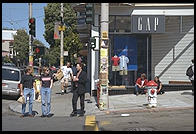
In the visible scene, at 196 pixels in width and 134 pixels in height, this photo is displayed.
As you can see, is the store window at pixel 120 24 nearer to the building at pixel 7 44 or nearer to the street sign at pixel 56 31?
the street sign at pixel 56 31

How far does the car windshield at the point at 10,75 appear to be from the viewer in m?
16.7

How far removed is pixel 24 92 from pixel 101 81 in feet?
9.41

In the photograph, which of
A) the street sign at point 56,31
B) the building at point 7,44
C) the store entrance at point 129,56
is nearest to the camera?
the store entrance at point 129,56

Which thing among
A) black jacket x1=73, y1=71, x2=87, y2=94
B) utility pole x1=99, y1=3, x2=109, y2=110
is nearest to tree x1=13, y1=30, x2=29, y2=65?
utility pole x1=99, y1=3, x2=109, y2=110

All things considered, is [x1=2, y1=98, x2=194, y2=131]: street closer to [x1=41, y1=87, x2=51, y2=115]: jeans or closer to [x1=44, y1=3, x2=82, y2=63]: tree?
[x1=41, y1=87, x2=51, y2=115]: jeans

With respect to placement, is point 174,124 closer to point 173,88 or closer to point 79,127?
point 79,127

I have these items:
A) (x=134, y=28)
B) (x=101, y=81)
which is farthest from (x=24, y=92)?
(x=134, y=28)

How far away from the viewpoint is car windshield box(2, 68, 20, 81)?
1669cm

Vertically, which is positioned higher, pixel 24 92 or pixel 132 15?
pixel 132 15

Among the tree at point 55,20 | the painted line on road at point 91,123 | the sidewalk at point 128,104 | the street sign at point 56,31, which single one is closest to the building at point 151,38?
the sidewalk at point 128,104

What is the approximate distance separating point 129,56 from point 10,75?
6.34 meters

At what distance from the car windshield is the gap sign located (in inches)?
245

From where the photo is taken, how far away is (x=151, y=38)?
63.8ft

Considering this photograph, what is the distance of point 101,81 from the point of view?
502 inches
